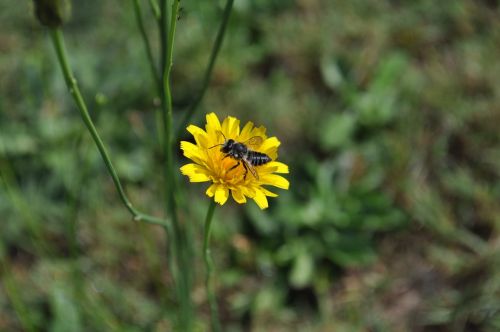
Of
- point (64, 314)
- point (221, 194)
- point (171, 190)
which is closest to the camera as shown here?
point (221, 194)

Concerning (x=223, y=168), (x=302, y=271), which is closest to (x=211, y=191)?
(x=223, y=168)

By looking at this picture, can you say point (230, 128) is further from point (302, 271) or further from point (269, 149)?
point (302, 271)

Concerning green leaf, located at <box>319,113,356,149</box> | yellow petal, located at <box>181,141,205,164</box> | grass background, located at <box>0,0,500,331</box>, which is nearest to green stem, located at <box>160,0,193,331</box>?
yellow petal, located at <box>181,141,205,164</box>

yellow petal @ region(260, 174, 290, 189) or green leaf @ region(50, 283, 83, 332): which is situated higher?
green leaf @ region(50, 283, 83, 332)

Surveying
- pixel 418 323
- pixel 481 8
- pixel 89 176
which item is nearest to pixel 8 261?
pixel 89 176

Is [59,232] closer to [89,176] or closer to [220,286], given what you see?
[89,176]

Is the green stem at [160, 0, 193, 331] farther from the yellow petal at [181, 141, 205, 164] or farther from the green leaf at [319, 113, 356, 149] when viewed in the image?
the green leaf at [319, 113, 356, 149]

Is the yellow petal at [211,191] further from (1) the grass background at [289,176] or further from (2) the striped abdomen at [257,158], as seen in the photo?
(1) the grass background at [289,176]
